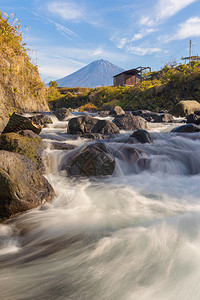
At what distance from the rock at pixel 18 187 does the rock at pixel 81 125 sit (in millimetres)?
5537

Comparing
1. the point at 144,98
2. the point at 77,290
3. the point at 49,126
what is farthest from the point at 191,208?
the point at 144,98

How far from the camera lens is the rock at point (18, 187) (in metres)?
2.73

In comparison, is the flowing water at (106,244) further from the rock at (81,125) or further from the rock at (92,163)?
the rock at (81,125)

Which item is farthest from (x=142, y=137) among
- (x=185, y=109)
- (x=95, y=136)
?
(x=185, y=109)

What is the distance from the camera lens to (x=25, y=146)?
428 centimetres

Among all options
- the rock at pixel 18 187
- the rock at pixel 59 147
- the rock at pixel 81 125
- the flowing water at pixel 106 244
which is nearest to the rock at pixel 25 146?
the flowing water at pixel 106 244

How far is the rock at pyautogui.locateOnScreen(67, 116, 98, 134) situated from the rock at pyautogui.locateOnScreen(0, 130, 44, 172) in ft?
13.4

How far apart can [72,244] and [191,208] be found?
1919mm

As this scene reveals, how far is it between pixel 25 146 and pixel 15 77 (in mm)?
8736

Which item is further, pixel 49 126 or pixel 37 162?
pixel 49 126

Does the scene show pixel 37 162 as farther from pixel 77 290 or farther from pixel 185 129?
pixel 185 129

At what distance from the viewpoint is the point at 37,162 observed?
4.35 m

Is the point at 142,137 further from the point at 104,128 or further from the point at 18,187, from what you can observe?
the point at 18,187

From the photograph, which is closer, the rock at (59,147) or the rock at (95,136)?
the rock at (59,147)
